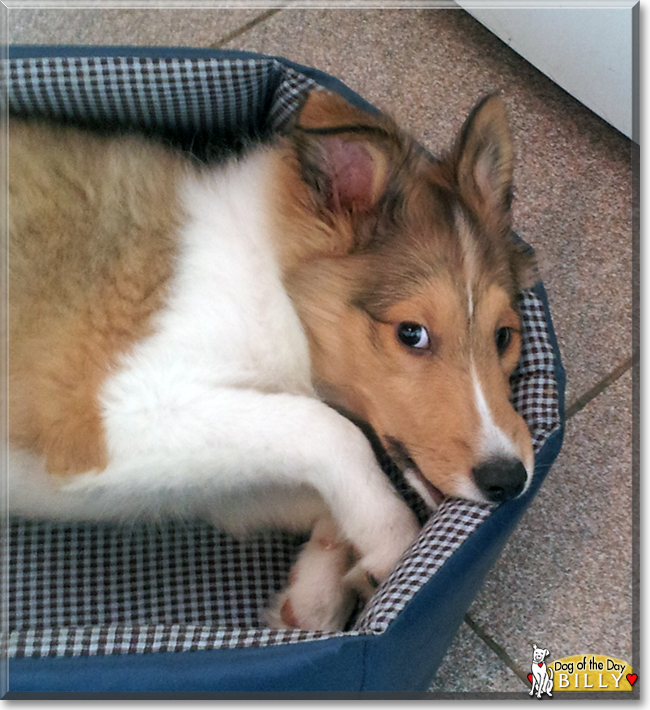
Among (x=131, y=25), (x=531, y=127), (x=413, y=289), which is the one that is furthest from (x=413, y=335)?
(x=131, y=25)

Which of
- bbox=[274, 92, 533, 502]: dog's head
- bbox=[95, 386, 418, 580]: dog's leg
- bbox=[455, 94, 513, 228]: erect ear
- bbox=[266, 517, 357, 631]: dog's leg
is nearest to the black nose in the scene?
bbox=[274, 92, 533, 502]: dog's head

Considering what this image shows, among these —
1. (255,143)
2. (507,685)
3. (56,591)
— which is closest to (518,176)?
(255,143)

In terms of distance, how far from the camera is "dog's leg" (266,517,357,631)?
2133mm

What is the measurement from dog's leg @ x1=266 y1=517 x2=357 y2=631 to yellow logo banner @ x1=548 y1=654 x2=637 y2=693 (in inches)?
27.7

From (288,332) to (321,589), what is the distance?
0.75 m

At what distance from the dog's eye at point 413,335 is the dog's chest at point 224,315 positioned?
32 cm

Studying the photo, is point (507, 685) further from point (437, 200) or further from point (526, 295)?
point (437, 200)

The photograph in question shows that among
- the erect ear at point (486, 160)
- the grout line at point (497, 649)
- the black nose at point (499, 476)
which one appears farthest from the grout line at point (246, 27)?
the grout line at point (497, 649)

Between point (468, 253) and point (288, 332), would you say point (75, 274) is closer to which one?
point (288, 332)

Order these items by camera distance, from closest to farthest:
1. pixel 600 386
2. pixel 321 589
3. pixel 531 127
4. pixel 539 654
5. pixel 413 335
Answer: pixel 413 335, pixel 321 589, pixel 539 654, pixel 600 386, pixel 531 127

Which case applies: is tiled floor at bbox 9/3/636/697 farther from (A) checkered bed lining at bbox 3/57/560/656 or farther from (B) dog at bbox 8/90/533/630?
(B) dog at bbox 8/90/533/630

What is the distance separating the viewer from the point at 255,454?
1.94m

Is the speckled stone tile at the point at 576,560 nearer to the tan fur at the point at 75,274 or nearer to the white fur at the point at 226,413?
the white fur at the point at 226,413

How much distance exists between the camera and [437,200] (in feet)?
6.47
